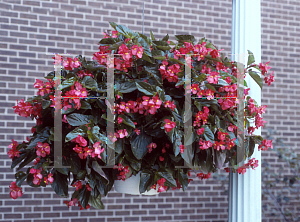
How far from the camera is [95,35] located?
7.79ft

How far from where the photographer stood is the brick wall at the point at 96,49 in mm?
2191

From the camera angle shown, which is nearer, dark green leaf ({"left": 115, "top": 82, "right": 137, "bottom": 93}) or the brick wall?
dark green leaf ({"left": 115, "top": 82, "right": 137, "bottom": 93})

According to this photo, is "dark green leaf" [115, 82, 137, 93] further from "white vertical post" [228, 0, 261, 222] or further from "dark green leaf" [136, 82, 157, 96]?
"white vertical post" [228, 0, 261, 222]

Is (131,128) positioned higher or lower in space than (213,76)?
lower

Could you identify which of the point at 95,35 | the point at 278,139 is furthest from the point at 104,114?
the point at 278,139

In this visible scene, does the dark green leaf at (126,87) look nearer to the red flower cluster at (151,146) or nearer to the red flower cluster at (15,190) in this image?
the red flower cluster at (151,146)

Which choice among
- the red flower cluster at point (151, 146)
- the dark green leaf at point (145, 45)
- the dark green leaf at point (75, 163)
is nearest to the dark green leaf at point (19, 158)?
the dark green leaf at point (75, 163)

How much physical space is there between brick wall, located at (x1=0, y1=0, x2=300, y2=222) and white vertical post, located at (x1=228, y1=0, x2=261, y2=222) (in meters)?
1.38

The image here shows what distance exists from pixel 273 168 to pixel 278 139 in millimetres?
305

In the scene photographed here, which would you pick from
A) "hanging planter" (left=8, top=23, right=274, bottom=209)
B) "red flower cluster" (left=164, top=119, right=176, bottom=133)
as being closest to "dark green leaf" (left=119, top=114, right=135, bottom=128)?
"hanging planter" (left=8, top=23, right=274, bottom=209)

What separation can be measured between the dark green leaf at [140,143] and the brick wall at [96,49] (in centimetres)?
156

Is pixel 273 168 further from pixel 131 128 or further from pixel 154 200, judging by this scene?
pixel 131 128

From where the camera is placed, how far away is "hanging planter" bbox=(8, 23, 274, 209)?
84 cm

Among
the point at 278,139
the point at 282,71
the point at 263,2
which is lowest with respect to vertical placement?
the point at 278,139
